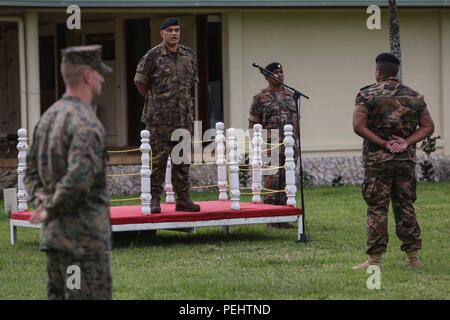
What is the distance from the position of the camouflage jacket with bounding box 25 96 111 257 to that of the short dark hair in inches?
176

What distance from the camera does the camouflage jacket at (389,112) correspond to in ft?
34.2

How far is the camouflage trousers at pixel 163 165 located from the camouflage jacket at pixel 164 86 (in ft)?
0.37

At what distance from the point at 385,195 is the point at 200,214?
10.0 feet

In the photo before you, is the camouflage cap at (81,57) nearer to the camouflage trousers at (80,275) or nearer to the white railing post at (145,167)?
the camouflage trousers at (80,275)

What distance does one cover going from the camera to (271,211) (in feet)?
43.8

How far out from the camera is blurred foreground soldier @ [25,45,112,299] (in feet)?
21.4

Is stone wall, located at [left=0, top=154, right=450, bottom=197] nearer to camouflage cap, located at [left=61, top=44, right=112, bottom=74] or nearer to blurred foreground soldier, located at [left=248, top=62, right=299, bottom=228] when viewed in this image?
blurred foreground soldier, located at [left=248, top=62, right=299, bottom=228]

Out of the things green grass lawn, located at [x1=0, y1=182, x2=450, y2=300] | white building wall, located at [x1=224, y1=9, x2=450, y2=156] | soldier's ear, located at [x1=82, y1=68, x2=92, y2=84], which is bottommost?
green grass lawn, located at [x1=0, y1=182, x2=450, y2=300]

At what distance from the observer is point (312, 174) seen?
69.9 ft

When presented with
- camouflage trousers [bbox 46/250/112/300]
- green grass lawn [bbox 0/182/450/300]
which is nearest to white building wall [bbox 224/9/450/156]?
green grass lawn [bbox 0/182/450/300]

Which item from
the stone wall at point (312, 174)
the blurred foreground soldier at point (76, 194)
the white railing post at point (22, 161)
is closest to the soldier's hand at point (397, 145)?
the blurred foreground soldier at point (76, 194)

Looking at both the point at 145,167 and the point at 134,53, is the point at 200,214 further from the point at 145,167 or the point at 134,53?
the point at 134,53
